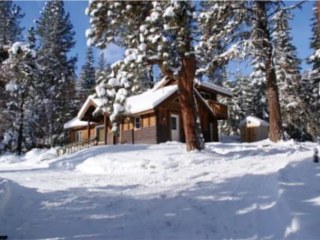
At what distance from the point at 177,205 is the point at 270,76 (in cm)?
1407

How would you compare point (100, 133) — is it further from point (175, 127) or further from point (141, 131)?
point (175, 127)

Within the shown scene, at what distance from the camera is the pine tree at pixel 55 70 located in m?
45.9

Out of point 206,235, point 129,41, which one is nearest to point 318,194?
point 206,235

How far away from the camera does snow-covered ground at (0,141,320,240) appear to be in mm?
8055

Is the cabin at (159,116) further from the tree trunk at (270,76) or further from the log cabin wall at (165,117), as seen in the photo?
the tree trunk at (270,76)

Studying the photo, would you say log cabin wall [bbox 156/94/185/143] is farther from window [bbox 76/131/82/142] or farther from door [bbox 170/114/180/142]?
window [bbox 76/131/82/142]

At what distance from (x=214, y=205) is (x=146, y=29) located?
8.37m

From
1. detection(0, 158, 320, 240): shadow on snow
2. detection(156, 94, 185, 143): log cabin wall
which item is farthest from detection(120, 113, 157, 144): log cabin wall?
detection(0, 158, 320, 240): shadow on snow

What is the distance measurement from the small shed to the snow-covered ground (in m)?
29.0

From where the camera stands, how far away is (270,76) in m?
22.3

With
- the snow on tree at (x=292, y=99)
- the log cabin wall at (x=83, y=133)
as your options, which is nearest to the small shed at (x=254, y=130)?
the snow on tree at (x=292, y=99)

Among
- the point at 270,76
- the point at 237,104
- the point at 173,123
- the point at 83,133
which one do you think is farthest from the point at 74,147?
the point at 237,104

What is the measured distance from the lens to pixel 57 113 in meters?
47.4

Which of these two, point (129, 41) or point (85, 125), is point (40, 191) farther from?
point (85, 125)
